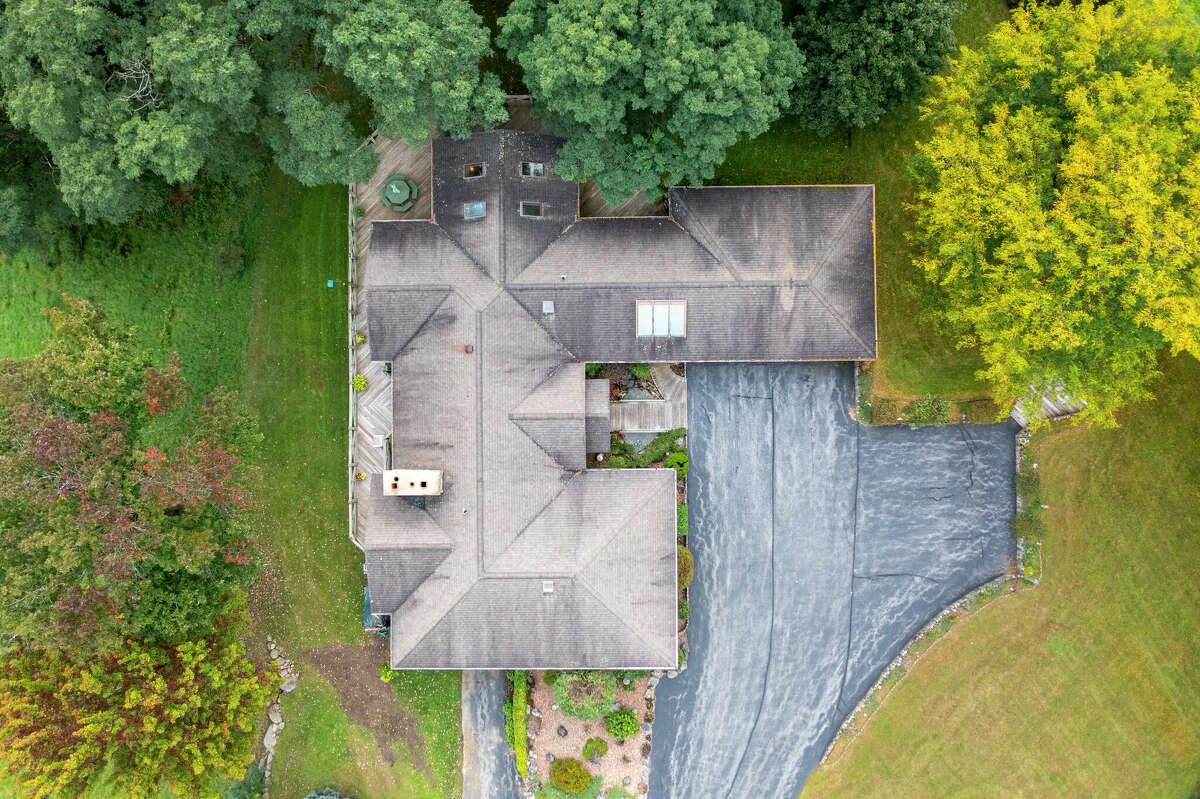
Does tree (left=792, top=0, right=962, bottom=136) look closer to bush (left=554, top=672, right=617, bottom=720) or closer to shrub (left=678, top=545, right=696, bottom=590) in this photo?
shrub (left=678, top=545, right=696, bottom=590)

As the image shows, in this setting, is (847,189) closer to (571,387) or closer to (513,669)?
(571,387)

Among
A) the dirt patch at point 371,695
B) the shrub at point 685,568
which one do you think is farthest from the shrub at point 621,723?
the dirt patch at point 371,695

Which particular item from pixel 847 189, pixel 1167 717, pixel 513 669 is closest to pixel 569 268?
pixel 847 189

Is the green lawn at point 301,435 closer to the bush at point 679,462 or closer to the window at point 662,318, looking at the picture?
the bush at point 679,462

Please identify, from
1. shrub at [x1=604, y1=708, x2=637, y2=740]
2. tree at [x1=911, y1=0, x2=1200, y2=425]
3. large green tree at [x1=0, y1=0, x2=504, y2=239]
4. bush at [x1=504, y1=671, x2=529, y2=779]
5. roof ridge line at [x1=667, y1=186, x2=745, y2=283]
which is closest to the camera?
tree at [x1=911, y1=0, x2=1200, y2=425]

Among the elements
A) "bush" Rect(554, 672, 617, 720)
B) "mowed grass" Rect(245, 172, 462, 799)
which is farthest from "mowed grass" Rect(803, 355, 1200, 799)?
"mowed grass" Rect(245, 172, 462, 799)
